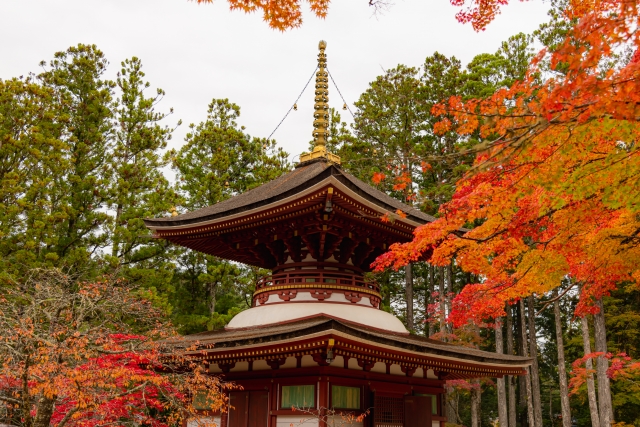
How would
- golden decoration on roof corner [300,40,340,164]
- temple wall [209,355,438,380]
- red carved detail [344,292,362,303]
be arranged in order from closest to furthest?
temple wall [209,355,438,380], red carved detail [344,292,362,303], golden decoration on roof corner [300,40,340,164]

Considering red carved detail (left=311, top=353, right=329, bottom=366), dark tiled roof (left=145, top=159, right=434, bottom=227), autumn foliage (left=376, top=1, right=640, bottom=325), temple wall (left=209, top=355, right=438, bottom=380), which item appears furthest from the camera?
temple wall (left=209, top=355, right=438, bottom=380)

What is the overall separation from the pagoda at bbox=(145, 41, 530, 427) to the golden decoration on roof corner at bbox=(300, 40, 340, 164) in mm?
999

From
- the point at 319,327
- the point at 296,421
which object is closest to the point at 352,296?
the point at 296,421

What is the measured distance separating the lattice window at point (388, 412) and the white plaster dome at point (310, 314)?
1.61m

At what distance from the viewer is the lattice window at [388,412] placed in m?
11.0

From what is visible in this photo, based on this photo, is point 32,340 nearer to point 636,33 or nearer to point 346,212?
point 346,212

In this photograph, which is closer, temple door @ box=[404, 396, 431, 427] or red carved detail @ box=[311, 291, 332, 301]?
temple door @ box=[404, 396, 431, 427]

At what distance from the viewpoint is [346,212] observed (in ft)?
36.7

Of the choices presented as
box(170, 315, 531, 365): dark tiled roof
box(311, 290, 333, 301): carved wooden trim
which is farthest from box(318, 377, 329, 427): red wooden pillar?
box(311, 290, 333, 301): carved wooden trim

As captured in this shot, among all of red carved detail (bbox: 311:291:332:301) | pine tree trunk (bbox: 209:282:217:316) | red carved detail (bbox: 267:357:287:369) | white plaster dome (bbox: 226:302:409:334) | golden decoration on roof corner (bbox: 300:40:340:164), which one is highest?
golden decoration on roof corner (bbox: 300:40:340:164)

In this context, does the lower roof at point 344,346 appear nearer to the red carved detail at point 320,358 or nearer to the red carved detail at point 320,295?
the red carved detail at point 320,358

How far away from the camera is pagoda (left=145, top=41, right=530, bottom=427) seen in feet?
33.0

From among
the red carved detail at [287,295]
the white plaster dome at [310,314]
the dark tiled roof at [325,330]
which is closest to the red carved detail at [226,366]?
the dark tiled roof at [325,330]

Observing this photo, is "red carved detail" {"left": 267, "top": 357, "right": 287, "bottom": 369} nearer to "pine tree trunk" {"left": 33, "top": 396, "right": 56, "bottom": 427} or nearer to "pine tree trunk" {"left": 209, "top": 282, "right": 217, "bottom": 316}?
"pine tree trunk" {"left": 33, "top": 396, "right": 56, "bottom": 427}
